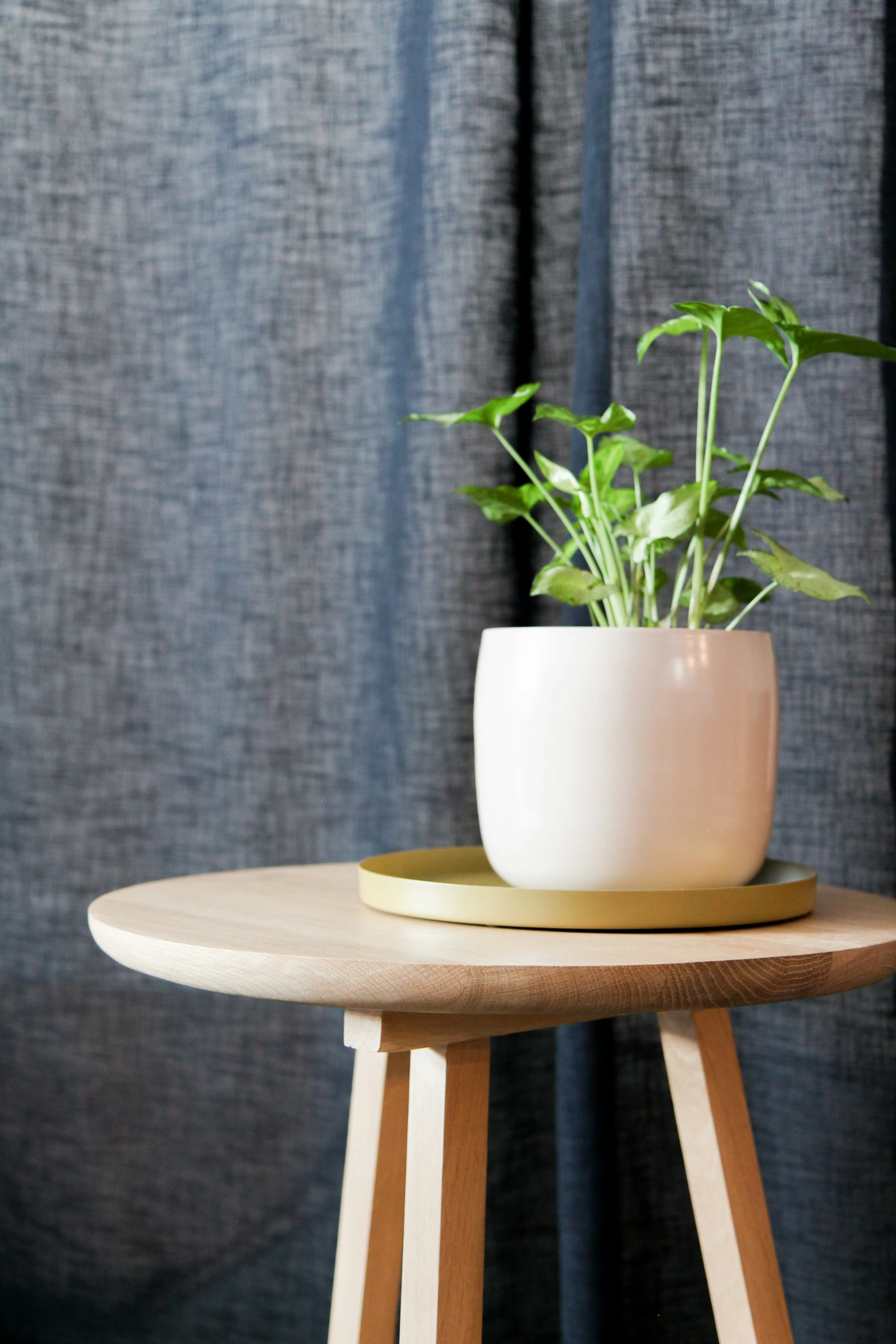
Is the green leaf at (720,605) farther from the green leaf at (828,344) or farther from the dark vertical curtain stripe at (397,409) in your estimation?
the dark vertical curtain stripe at (397,409)

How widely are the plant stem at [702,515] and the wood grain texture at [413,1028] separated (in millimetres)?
253

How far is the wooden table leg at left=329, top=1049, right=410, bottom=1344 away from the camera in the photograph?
31.7 inches

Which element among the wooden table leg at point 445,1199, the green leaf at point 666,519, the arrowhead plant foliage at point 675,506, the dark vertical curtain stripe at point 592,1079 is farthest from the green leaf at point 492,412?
the wooden table leg at point 445,1199

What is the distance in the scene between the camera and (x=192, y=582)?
4.08ft

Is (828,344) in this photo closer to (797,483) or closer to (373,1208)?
(797,483)

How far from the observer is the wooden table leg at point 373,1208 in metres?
0.81

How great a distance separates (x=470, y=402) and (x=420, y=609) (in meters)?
0.19

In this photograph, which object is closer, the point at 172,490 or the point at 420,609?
the point at 420,609

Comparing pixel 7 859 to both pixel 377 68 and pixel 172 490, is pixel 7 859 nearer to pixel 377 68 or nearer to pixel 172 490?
pixel 172 490

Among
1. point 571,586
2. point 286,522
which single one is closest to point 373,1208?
point 571,586

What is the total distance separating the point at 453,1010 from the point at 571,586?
0.28 m

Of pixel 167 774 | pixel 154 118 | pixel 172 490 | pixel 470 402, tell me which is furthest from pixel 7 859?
pixel 154 118

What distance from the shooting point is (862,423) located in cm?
106

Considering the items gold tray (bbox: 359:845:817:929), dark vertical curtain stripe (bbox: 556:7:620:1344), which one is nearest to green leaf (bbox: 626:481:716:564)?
gold tray (bbox: 359:845:817:929)
